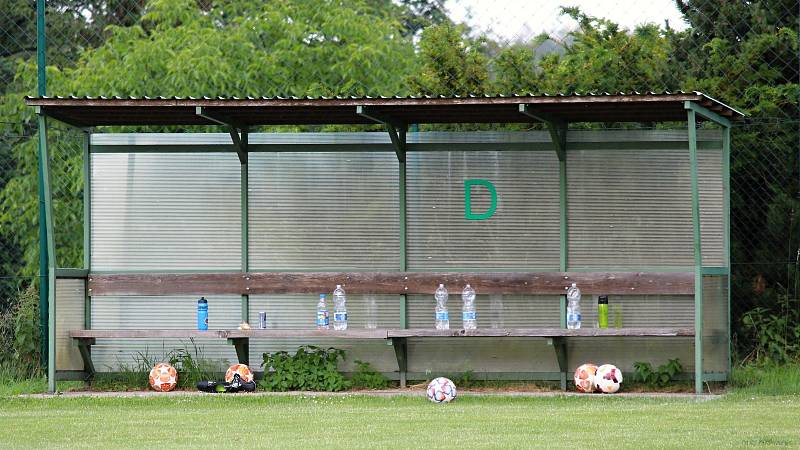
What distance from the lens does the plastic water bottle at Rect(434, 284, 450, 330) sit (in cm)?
1190

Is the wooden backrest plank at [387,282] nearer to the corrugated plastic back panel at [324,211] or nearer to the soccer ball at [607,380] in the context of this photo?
the corrugated plastic back panel at [324,211]

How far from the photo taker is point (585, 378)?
37.6ft

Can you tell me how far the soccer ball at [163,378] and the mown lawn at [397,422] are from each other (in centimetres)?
74

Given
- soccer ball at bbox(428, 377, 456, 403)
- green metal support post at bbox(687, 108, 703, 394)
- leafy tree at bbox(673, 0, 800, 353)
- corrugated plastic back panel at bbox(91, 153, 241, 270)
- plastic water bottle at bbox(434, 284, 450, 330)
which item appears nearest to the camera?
soccer ball at bbox(428, 377, 456, 403)

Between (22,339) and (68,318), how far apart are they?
1244 mm

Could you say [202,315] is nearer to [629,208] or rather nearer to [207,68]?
[629,208]

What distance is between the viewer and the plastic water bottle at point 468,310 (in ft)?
39.2

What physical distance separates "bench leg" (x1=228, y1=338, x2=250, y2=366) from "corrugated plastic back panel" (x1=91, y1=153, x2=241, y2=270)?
2.54 ft

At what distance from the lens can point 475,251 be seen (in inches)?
485

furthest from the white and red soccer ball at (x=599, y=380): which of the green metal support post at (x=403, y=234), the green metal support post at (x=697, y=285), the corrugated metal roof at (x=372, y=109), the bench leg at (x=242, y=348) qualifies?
the bench leg at (x=242, y=348)

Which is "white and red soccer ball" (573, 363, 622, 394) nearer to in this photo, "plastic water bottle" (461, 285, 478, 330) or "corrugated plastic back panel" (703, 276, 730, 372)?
"corrugated plastic back panel" (703, 276, 730, 372)

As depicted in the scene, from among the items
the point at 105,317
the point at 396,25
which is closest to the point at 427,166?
the point at 105,317

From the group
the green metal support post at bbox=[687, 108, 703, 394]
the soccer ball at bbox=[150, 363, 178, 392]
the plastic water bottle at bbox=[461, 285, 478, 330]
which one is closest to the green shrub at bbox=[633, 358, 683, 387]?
the green metal support post at bbox=[687, 108, 703, 394]

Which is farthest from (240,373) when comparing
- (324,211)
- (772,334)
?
(772,334)
